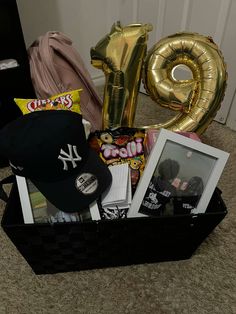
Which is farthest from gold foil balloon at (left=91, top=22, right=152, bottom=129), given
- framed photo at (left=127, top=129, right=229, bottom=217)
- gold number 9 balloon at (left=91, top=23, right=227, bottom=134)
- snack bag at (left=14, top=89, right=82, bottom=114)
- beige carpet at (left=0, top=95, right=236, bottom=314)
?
beige carpet at (left=0, top=95, right=236, bottom=314)

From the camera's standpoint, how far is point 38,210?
57 cm

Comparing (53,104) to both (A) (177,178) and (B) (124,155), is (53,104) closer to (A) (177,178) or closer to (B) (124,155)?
(B) (124,155)

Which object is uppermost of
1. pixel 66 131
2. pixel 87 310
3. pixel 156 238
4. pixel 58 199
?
pixel 66 131

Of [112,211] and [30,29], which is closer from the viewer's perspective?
[112,211]

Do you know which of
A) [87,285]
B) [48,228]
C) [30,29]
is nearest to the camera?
[48,228]

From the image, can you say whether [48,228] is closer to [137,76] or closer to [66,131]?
[66,131]

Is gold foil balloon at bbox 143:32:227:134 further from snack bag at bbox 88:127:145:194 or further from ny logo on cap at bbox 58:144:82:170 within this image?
ny logo on cap at bbox 58:144:82:170

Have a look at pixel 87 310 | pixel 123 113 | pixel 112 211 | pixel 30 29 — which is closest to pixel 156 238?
pixel 112 211

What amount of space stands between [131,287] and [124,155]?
1.05ft

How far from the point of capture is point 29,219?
1.83 feet

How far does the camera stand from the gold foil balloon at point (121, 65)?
0.68 metres

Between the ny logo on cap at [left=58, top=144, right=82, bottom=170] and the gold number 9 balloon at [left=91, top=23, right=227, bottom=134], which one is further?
the gold number 9 balloon at [left=91, top=23, right=227, bottom=134]

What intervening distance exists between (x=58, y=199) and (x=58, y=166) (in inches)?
2.6

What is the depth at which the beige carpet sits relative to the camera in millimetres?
624
